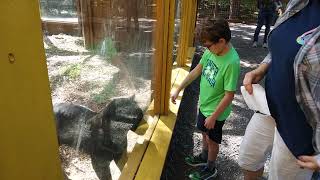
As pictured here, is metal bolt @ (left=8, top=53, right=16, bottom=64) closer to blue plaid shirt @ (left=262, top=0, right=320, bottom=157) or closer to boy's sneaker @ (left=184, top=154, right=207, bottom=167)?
blue plaid shirt @ (left=262, top=0, right=320, bottom=157)

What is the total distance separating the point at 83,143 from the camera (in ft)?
5.76

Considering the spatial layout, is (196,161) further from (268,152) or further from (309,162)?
(309,162)

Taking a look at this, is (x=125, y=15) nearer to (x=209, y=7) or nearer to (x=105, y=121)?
(x=105, y=121)

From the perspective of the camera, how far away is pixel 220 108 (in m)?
2.18

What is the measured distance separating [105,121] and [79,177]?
453mm

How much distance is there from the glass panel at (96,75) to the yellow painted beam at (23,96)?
0.32 metres

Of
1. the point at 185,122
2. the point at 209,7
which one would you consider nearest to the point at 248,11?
the point at 209,7

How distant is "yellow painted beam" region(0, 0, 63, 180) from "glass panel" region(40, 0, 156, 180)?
32 cm

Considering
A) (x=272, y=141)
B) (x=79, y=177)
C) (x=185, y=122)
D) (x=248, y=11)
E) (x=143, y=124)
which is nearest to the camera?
(x=79, y=177)

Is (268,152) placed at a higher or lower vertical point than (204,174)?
higher

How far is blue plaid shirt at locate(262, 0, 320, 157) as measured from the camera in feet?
4.13

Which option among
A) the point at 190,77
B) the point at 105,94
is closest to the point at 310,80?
the point at 105,94

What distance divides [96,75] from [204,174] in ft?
4.58

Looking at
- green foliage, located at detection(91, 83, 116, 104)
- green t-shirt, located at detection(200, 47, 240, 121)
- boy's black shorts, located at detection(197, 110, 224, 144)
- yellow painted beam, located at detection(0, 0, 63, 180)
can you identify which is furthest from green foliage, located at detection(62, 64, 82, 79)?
boy's black shorts, located at detection(197, 110, 224, 144)
